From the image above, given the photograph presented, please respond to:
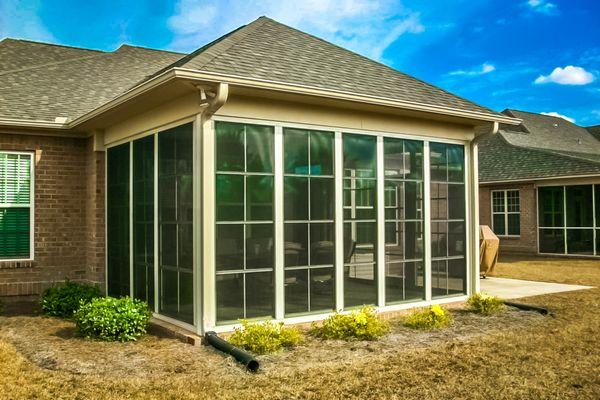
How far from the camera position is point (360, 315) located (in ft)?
24.6

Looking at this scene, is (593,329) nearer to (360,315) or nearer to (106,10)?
(360,315)

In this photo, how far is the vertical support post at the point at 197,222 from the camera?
7047mm

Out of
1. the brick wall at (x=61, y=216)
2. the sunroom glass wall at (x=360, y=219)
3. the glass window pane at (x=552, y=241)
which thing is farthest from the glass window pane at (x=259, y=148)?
the glass window pane at (x=552, y=241)

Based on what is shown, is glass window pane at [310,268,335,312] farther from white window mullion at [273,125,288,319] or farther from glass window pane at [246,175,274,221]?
glass window pane at [246,175,274,221]

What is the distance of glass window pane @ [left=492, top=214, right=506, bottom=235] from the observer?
2312cm

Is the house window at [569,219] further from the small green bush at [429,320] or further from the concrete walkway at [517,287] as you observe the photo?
the small green bush at [429,320]

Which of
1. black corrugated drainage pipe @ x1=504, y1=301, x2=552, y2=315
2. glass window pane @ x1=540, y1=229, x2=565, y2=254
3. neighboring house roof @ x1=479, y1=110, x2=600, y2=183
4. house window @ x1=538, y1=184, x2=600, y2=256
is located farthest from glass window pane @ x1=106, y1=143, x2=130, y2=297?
glass window pane @ x1=540, y1=229, x2=565, y2=254

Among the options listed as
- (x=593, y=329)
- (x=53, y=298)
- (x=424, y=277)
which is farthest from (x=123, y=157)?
(x=593, y=329)

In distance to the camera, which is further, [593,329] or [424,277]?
[424,277]

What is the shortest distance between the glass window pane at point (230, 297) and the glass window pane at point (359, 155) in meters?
2.37

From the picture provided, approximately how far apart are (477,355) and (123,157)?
631 centimetres

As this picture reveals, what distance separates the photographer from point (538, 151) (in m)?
23.7

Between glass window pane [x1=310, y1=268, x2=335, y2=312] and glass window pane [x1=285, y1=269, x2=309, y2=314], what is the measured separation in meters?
0.12

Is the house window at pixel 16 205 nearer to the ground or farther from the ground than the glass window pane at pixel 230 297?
farther from the ground
